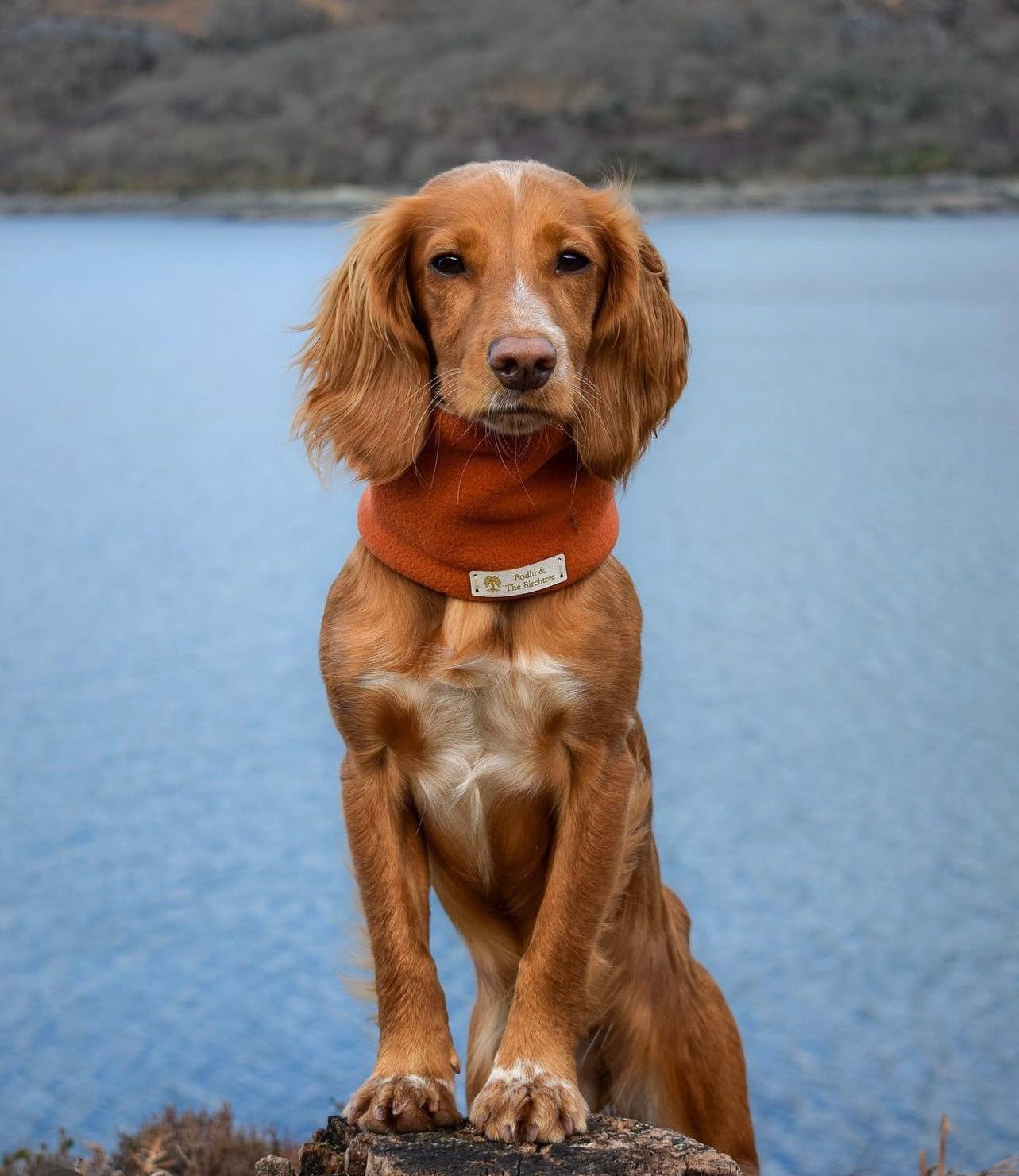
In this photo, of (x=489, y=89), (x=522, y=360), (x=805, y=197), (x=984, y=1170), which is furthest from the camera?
(x=489, y=89)

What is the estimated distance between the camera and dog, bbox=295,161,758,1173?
1.62 m

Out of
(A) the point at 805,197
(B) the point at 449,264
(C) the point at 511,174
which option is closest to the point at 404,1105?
(B) the point at 449,264

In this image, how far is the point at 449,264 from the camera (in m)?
1.62

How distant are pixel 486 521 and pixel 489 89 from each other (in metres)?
16.5

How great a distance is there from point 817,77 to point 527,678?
16596 mm

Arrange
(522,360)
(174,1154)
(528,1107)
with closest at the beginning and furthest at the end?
1. (522,360)
2. (528,1107)
3. (174,1154)

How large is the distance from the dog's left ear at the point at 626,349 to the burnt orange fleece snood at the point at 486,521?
2.1 inches

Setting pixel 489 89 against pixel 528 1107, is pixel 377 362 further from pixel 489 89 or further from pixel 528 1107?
pixel 489 89

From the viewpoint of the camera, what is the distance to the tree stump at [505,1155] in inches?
60.0

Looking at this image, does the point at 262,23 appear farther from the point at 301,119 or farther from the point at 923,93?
the point at 923,93

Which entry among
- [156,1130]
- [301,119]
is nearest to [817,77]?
[301,119]

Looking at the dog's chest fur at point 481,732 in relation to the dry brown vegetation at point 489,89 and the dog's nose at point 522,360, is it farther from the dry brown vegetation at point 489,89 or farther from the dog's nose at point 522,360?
the dry brown vegetation at point 489,89

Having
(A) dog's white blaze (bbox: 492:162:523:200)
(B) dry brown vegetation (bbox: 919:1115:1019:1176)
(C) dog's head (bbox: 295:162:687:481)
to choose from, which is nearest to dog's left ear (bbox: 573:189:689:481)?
(C) dog's head (bbox: 295:162:687:481)

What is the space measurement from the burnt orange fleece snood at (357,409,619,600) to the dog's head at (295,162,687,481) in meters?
0.04
